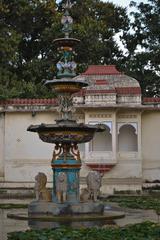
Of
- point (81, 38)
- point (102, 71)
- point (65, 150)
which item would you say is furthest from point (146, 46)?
point (65, 150)

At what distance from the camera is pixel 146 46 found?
37469mm

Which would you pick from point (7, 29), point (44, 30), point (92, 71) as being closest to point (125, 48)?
point (44, 30)

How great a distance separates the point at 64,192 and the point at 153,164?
39.6ft

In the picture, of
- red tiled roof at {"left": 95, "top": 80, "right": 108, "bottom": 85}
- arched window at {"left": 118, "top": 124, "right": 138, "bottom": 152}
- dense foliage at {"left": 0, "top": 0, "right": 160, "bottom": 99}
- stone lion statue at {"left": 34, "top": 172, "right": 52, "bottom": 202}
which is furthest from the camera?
dense foliage at {"left": 0, "top": 0, "right": 160, "bottom": 99}

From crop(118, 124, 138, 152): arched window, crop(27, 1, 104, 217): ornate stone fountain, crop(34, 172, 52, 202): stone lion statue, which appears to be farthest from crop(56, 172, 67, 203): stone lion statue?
crop(118, 124, 138, 152): arched window

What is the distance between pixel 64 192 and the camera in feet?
44.1

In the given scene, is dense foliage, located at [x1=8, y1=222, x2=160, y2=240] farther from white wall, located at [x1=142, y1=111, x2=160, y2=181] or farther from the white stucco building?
white wall, located at [x1=142, y1=111, x2=160, y2=181]

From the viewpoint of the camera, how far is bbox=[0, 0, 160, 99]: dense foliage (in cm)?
3256

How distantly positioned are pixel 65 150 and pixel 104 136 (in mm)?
11694

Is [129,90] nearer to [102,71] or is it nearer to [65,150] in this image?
[102,71]

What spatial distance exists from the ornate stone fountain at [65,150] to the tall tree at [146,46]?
21444 millimetres

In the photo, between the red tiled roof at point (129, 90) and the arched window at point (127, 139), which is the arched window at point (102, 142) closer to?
the arched window at point (127, 139)

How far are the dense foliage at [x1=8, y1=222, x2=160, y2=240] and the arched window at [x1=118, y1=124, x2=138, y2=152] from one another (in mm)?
15185

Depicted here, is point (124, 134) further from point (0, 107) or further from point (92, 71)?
point (0, 107)
